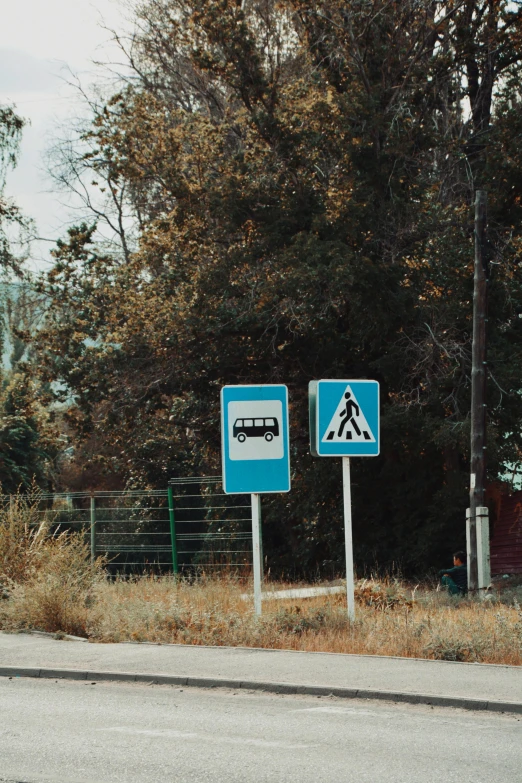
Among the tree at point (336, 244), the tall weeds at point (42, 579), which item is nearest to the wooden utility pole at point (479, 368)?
the tree at point (336, 244)

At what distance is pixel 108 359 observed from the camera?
89.7ft

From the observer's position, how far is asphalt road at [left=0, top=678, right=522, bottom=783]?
6105 millimetres

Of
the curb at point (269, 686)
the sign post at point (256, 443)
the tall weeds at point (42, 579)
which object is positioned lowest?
the curb at point (269, 686)

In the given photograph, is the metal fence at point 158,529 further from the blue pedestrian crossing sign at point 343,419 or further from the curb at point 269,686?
the curb at point 269,686

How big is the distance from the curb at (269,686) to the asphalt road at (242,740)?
0.35ft

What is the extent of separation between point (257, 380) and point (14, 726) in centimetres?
2035

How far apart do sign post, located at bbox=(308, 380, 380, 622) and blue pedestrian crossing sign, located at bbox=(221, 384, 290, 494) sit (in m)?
0.44

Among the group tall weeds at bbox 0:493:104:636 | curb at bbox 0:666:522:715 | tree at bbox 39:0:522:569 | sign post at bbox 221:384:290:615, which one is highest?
tree at bbox 39:0:522:569

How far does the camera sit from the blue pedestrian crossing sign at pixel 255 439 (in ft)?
40.9

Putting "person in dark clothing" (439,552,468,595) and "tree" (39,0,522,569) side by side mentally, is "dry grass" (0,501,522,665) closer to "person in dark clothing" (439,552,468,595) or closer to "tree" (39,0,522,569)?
"person in dark clothing" (439,552,468,595)

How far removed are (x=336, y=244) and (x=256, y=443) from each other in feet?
37.4

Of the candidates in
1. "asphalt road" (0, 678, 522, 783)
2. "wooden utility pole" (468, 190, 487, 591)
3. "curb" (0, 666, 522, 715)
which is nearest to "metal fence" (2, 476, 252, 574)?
"wooden utility pole" (468, 190, 487, 591)

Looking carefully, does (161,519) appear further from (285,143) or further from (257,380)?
(285,143)

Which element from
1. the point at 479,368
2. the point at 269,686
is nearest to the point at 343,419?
the point at 269,686
